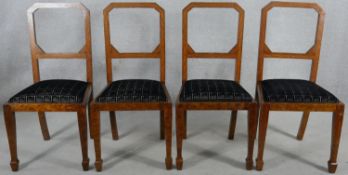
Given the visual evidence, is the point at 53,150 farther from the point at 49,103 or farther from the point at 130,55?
the point at 130,55

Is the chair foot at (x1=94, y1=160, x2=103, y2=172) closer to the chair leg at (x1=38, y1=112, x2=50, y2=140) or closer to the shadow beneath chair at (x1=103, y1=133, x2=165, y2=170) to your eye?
the shadow beneath chair at (x1=103, y1=133, x2=165, y2=170)

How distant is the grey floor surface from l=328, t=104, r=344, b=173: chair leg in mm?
69

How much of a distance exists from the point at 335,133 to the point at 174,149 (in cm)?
104

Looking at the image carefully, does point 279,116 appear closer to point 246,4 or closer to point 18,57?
point 246,4

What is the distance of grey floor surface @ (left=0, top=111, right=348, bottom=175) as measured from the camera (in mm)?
2275

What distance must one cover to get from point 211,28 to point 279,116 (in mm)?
981

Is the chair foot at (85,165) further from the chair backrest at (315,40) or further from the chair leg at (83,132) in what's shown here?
the chair backrest at (315,40)

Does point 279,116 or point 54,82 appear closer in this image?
point 54,82

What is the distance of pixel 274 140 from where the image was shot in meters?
2.70

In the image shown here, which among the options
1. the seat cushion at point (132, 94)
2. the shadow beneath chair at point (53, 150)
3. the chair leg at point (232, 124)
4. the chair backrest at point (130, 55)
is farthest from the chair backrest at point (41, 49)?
the chair leg at point (232, 124)

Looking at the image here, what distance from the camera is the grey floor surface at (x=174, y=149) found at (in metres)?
2.28

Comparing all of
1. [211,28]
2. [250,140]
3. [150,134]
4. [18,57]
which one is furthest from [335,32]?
[18,57]

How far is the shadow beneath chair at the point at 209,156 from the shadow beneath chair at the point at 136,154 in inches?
7.7

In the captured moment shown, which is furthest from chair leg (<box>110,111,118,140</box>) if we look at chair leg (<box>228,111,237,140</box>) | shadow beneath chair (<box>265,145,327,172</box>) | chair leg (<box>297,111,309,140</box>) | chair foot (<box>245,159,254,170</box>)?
chair leg (<box>297,111,309,140</box>)
